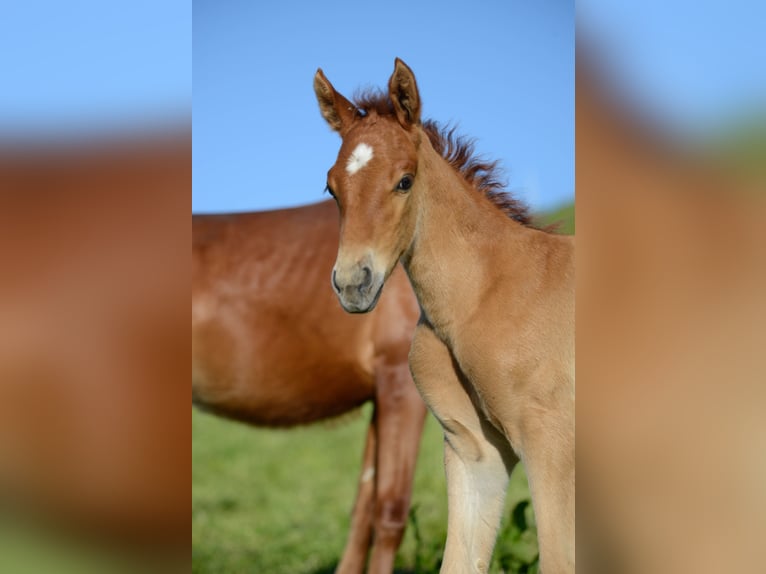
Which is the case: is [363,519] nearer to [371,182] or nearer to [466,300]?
[466,300]

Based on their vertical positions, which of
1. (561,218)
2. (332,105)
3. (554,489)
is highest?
(332,105)

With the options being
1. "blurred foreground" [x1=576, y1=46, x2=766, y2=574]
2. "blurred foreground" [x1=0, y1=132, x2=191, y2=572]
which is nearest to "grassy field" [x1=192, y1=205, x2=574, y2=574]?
"blurred foreground" [x1=576, y1=46, x2=766, y2=574]

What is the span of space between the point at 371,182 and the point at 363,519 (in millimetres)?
2145

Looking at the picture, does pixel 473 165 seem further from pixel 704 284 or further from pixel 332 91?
pixel 704 284

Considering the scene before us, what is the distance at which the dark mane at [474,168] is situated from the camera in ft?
7.55

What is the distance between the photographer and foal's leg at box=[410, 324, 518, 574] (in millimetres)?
2074

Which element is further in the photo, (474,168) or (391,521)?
(391,521)

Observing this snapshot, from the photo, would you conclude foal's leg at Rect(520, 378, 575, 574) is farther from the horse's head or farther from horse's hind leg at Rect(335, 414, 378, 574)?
horse's hind leg at Rect(335, 414, 378, 574)

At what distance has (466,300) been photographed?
→ 211 cm

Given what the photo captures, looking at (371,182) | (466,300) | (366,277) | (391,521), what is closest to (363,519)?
(391,521)

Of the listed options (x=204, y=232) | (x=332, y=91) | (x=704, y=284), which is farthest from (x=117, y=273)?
(x=204, y=232)

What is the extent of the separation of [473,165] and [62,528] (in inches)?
58.4

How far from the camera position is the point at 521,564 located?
3207 mm

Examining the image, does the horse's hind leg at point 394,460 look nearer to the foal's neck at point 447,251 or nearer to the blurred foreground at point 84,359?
the foal's neck at point 447,251
